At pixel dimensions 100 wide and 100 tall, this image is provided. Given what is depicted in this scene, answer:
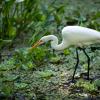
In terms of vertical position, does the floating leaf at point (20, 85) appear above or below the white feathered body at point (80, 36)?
below

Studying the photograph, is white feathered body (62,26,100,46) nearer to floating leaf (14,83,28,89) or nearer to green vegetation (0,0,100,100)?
green vegetation (0,0,100,100)

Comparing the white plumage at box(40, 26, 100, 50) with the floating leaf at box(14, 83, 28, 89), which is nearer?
the white plumage at box(40, 26, 100, 50)

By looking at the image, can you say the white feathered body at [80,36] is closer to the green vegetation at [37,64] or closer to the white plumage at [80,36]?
the white plumage at [80,36]

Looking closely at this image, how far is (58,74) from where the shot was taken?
6.57 m

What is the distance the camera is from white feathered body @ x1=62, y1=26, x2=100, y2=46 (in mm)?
5957

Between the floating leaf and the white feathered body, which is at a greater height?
the white feathered body

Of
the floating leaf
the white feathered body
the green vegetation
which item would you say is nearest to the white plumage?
the white feathered body

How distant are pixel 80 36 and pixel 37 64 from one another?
3.81ft

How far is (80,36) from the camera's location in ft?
19.7

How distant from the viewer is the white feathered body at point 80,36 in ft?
19.5

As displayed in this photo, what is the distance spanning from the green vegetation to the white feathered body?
0.57m

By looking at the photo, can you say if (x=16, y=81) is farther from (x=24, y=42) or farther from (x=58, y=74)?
(x=24, y=42)

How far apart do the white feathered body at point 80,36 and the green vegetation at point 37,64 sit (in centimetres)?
57

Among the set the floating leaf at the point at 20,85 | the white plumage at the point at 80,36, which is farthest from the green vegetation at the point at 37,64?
the white plumage at the point at 80,36
